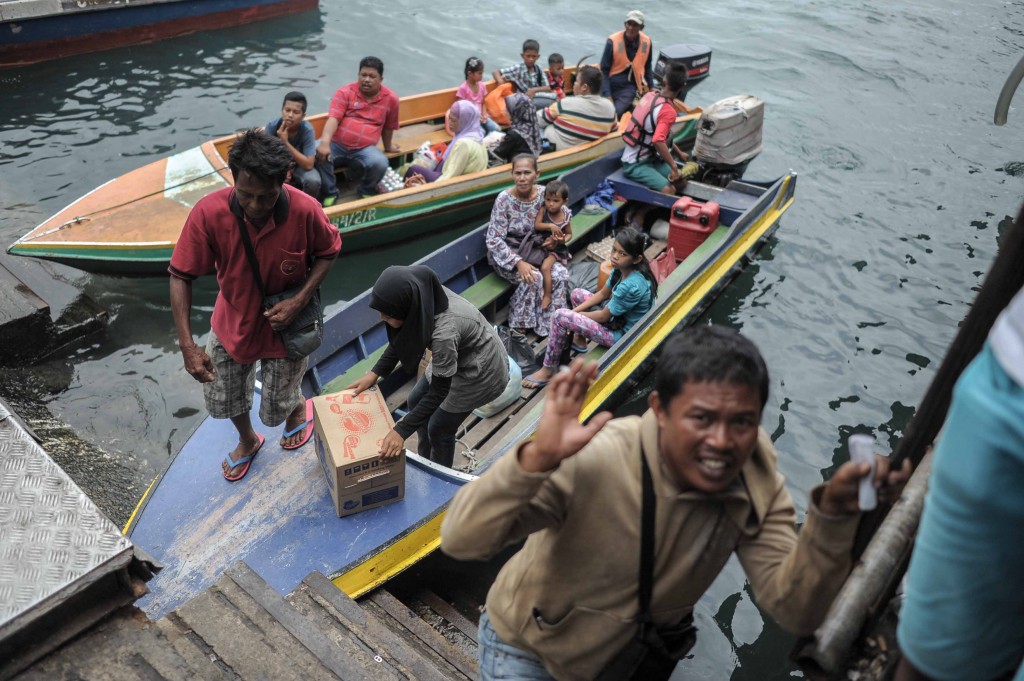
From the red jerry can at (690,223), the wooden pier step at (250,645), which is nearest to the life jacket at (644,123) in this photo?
the red jerry can at (690,223)

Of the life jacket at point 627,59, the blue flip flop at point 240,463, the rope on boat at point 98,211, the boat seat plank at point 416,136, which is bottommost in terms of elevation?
the blue flip flop at point 240,463

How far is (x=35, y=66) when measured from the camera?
1244cm

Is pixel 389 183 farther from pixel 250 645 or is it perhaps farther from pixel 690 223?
pixel 250 645

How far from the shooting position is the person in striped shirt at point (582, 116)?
31.0 feet

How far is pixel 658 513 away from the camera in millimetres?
1863

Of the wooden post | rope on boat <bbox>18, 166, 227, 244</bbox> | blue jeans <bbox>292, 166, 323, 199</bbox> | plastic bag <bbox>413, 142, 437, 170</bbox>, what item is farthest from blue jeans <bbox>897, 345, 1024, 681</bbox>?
plastic bag <bbox>413, 142, 437, 170</bbox>

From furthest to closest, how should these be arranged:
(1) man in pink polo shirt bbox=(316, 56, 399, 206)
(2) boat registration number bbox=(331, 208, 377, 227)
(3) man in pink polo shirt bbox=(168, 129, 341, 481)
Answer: (1) man in pink polo shirt bbox=(316, 56, 399, 206)
(2) boat registration number bbox=(331, 208, 377, 227)
(3) man in pink polo shirt bbox=(168, 129, 341, 481)

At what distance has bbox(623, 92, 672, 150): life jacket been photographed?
857 cm

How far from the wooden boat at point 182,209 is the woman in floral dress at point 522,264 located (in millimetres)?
1788

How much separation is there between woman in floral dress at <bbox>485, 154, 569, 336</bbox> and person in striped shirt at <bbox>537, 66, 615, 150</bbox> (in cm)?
275

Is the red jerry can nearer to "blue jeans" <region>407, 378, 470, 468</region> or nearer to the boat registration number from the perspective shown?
the boat registration number

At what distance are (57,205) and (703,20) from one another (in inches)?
556

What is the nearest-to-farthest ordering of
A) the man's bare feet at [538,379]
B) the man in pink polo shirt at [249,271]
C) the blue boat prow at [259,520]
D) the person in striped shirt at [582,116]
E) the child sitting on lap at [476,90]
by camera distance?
the man in pink polo shirt at [249,271]
the blue boat prow at [259,520]
the man's bare feet at [538,379]
the person in striped shirt at [582,116]
the child sitting on lap at [476,90]

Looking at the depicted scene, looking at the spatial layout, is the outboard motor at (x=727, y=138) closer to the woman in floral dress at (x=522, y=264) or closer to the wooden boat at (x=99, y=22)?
the woman in floral dress at (x=522, y=264)
